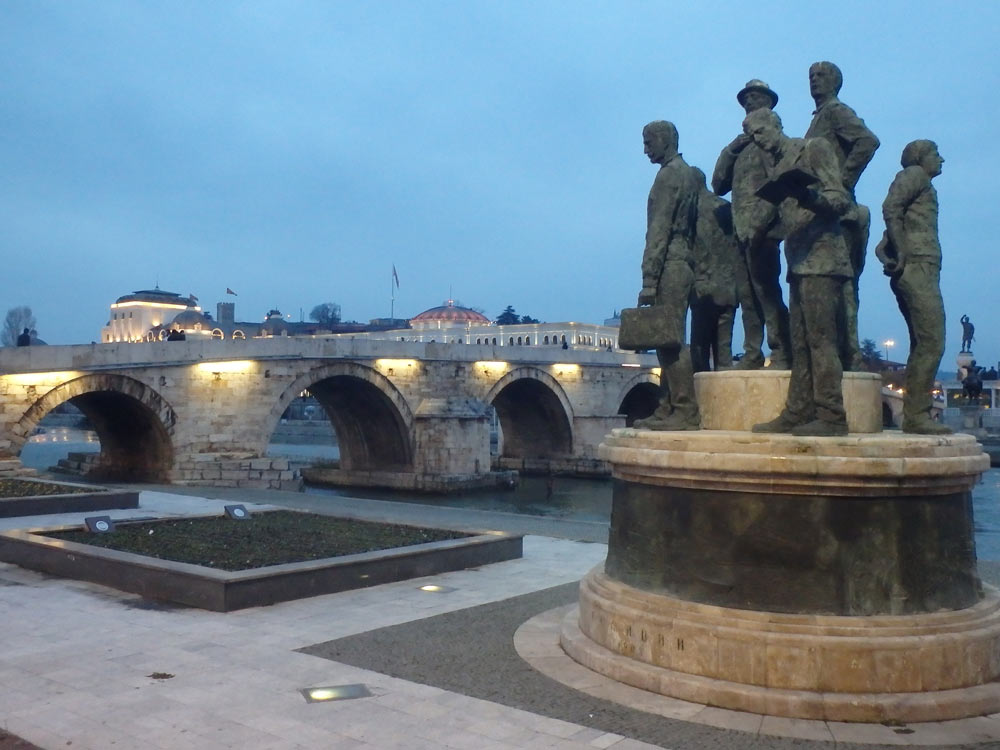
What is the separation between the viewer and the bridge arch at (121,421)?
52.9ft

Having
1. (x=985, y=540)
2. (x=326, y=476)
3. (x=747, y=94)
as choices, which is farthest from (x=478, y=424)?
(x=747, y=94)

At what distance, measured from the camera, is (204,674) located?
4461mm

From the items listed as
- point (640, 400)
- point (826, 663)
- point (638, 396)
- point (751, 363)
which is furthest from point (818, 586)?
point (640, 400)

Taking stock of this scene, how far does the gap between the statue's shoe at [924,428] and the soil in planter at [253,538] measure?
4.34 metres

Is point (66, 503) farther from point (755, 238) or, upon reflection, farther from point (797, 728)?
point (797, 728)

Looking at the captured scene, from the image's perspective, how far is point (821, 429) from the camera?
13.8 ft

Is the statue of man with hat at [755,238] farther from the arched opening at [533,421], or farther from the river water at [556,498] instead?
the arched opening at [533,421]

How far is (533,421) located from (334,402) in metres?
7.62

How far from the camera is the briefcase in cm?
496

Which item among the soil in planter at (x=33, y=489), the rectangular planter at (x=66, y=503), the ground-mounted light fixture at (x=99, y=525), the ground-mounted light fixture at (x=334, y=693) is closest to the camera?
the ground-mounted light fixture at (x=334, y=693)

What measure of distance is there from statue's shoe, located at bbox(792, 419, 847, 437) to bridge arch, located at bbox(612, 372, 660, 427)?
2440 cm

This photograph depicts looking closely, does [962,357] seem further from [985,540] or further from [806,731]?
[806,731]

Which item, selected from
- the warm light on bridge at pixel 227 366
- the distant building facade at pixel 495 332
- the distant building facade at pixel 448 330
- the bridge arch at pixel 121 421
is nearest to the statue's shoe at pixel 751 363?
the bridge arch at pixel 121 421

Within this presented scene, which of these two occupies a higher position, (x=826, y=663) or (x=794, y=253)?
(x=794, y=253)
